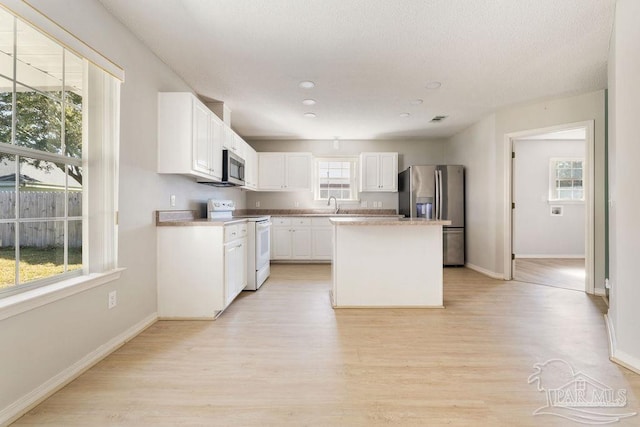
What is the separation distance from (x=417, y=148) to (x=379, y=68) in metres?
3.31

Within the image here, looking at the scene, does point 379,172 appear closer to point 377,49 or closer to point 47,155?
point 377,49

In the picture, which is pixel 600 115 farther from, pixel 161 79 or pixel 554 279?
pixel 161 79

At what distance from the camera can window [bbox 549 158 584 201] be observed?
232 inches

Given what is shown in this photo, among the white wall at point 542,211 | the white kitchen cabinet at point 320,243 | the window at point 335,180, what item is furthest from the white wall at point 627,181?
the white wall at point 542,211

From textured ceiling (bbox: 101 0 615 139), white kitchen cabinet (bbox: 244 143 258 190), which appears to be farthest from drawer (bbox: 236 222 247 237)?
textured ceiling (bbox: 101 0 615 139)

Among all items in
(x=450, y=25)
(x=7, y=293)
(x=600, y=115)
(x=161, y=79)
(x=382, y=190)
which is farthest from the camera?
(x=382, y=190)

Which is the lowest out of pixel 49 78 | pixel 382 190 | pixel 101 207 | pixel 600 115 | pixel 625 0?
pixel 101 207

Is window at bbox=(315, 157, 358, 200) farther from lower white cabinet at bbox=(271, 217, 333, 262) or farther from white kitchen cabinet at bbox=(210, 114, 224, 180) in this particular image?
white kitchen cabinet at bbox=(210, 114, 224, 180)

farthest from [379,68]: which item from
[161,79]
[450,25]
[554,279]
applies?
[554,279]

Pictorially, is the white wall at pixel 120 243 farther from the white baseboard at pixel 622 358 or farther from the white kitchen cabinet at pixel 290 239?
the white baseboard at pixel 622 358

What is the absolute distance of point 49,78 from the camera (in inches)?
66.2

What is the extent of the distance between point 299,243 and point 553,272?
13.5 feet

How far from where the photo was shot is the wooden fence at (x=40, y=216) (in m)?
1.44

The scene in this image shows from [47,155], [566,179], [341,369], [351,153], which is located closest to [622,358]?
[341,369]
